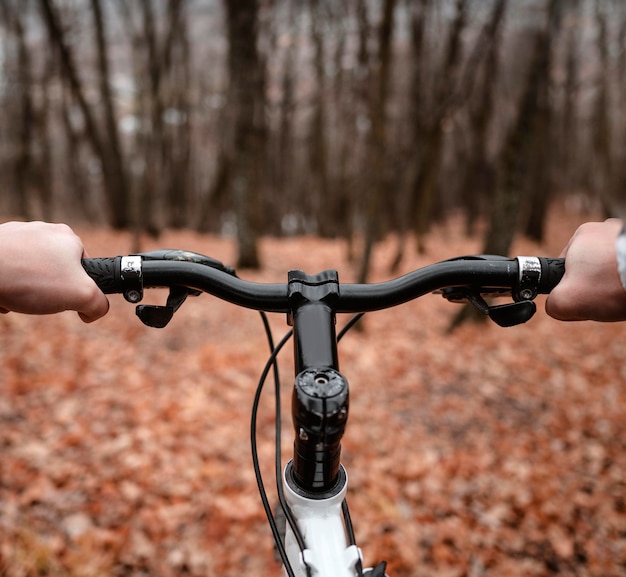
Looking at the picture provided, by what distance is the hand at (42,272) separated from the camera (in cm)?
102

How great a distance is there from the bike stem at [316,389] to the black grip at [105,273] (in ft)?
1.45

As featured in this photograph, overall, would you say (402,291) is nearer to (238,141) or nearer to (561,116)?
(238,141)

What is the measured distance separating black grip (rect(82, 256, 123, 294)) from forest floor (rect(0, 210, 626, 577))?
8.93 feet

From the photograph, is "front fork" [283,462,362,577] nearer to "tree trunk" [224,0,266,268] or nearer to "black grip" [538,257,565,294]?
"black grip" [538,257,565,294]

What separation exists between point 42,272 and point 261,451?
360 cm

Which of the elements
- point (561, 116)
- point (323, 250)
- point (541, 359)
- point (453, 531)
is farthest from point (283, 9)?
point (453, 531)

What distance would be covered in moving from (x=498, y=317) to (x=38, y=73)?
19936 millimetres

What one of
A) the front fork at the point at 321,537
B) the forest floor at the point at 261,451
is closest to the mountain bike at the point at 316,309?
the front fork at the point at 321,537

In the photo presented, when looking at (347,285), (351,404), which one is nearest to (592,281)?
(347,285)

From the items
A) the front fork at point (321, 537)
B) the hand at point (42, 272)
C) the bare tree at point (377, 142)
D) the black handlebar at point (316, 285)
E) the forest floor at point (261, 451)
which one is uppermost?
the hand at point (42, 272)

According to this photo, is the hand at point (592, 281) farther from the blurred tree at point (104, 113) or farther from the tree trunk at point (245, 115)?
the blurred tree at point (104, 113)

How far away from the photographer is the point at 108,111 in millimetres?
13312

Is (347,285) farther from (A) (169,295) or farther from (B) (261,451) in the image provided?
(B) (261,451)

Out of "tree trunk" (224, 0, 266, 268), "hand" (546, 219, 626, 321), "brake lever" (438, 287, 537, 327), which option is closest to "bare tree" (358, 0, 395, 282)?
"tree trunk" (224, 0, 266, 268)
